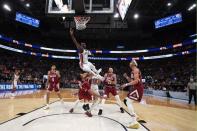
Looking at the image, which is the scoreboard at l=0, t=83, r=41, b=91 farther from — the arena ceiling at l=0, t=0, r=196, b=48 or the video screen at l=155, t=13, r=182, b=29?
the video screen at l=155, t=13, r=182, b=29

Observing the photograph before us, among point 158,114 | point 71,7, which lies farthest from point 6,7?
point 158,114

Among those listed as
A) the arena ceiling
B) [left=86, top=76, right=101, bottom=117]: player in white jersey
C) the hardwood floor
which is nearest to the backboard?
[left=86, top=76, right=101, bottom=117]: player in white jersey

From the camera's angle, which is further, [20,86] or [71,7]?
[20,86]

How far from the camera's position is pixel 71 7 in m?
9.61

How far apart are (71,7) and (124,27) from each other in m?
20.2

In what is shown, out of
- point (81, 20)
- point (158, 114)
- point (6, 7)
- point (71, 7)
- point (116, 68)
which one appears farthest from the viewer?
point (116, 68)

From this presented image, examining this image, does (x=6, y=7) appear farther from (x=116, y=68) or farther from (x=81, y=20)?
(x=116, y=68)

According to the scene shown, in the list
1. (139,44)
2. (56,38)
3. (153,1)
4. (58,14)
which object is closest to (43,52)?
(56,38)

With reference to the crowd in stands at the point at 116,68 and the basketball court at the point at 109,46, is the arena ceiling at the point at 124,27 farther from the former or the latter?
the crowd in stands at the point at 116,68

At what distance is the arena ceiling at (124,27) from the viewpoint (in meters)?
26.5

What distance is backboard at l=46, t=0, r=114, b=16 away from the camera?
9430 millimetres

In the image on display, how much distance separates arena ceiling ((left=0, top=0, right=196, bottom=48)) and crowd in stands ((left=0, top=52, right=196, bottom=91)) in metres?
3.58

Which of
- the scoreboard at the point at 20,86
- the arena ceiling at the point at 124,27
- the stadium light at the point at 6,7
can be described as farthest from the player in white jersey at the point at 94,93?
the stadium light at the point at 6,7

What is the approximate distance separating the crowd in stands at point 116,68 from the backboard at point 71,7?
Result: 19250mm
